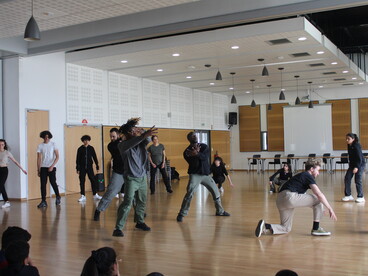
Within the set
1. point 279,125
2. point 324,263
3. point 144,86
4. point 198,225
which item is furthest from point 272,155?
point 324,263

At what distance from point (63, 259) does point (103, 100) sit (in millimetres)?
8711

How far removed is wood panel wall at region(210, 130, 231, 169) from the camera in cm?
1934

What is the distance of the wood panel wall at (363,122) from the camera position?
18484 mm

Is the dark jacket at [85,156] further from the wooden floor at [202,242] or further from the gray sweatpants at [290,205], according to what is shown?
the gray sweatpants at [290,205]

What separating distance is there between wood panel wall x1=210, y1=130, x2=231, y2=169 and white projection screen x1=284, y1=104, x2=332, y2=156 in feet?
8.87

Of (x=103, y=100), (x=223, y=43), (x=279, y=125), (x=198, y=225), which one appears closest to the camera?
(x=198, y=225)

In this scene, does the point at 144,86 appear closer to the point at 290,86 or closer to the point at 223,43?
the point at 223,43

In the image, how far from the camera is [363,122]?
18.6 meters

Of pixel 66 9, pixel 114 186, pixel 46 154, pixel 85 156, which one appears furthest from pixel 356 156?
pixel 46 154

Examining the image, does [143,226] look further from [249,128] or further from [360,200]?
[249,128]

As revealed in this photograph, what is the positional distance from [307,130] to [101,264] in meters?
18.0

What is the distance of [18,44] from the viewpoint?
10055 mm

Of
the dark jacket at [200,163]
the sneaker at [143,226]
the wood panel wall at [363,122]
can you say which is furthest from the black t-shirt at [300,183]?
the wood panel wall at [363,122]

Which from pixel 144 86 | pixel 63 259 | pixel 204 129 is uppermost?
pixel 144 86
